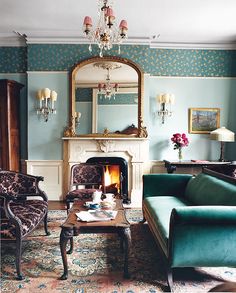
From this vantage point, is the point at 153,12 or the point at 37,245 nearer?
the point at 37,245

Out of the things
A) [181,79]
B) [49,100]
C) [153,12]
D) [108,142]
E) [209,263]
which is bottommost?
[209,263]

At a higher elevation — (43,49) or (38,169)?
(43,49)

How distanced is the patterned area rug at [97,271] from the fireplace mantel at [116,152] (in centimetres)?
159

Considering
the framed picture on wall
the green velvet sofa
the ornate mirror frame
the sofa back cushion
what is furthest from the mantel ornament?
the green velvet sofa

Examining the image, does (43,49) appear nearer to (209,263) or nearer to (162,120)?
(162,120)

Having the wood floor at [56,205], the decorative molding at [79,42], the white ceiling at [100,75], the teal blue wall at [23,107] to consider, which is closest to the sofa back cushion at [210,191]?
the wood floor at [56,205]

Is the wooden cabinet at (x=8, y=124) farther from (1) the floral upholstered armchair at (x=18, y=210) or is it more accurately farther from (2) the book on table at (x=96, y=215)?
(2) the book on table at (x=96, y=215)

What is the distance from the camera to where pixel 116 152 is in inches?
166

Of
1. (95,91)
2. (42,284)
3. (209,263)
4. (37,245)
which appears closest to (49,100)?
(95,91)

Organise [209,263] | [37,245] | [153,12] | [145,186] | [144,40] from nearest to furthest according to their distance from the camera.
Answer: [209,263] < [37,245] < [145,186] < [153,12] < [144,40]

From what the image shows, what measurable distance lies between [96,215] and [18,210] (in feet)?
2.49

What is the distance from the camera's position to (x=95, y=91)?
4156 millimetres

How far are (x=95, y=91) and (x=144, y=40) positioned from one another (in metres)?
1.09

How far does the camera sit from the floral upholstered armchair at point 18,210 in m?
1.97
